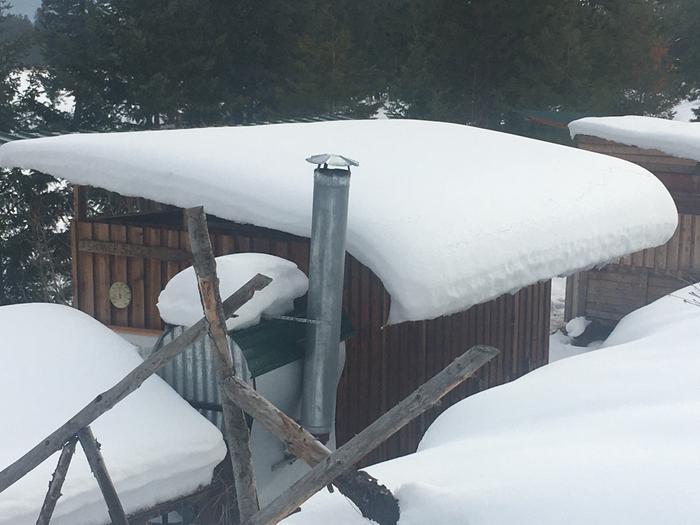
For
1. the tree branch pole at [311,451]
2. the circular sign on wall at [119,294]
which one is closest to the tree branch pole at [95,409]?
the tree branch pole at [311,451]

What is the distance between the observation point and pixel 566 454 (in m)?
4.68

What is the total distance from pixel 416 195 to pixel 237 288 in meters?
2.24

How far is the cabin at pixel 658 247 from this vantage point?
1475cm

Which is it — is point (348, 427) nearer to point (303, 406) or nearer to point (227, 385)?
point (303, 406)

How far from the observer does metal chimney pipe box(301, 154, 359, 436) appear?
7.20 metres

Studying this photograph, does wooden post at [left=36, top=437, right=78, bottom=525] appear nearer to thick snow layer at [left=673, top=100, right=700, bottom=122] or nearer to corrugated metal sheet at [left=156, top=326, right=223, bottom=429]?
corrugated metal sheet at [left=156, top=326, right=223, bottom=429]

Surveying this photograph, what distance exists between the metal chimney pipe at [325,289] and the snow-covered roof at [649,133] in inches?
343

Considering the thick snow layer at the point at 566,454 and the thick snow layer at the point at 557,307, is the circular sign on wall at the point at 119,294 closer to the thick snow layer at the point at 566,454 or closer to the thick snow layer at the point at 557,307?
the thick snow layer at the point at 566,454

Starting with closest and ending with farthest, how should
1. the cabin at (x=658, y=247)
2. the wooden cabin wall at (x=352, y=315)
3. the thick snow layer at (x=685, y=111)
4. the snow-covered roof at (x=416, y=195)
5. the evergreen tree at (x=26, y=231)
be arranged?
the snow-covered roof at (x=416, y=195), the wooden cabin wall at (x=352, y=315), the cabin at (x=658, y=247), the evergreen tree at (x=26, y=231), the thick snow layer at (x=685, y=111)

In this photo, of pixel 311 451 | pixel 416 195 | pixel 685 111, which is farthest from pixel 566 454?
pixel 685 111

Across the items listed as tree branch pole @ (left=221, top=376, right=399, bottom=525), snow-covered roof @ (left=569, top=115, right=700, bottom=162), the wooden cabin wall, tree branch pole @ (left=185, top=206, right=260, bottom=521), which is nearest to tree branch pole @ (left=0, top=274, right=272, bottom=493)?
→ tree branch pole @ (left=185, top=206, right=260, bottom=521)

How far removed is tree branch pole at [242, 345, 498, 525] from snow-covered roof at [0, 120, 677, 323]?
9.55 ft

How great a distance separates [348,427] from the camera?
872cm

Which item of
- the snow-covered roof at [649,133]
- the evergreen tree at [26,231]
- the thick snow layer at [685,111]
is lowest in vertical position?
the evergreen tree at [26,231]
